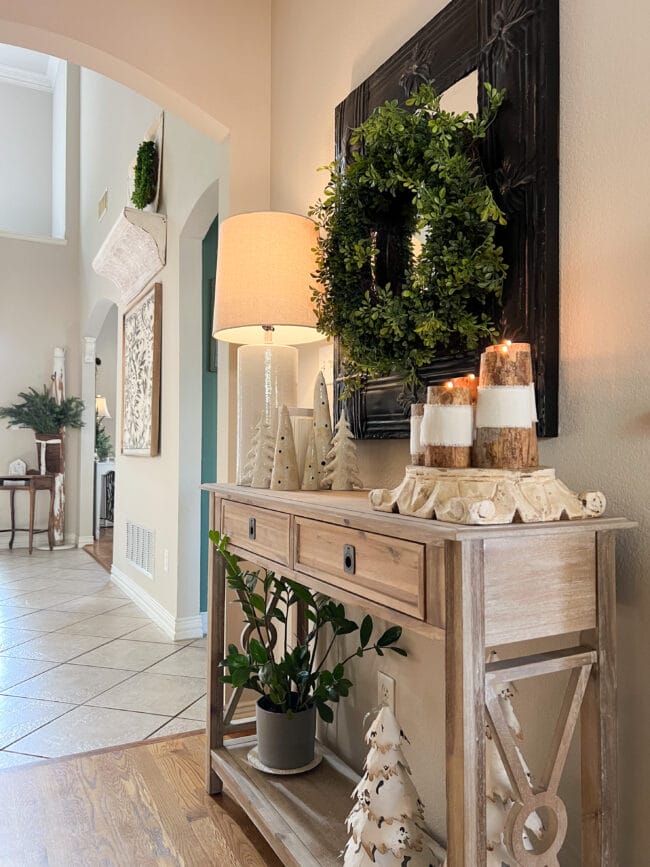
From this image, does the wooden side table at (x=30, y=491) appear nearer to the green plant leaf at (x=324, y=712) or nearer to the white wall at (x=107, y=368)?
the white wall at (x=107, y=368)

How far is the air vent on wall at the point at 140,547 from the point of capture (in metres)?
4.14

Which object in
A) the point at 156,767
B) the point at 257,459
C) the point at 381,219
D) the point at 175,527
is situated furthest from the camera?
the point at 175,527

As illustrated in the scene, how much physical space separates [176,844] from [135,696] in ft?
4.01

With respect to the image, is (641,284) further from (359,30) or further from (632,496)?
(359,30)

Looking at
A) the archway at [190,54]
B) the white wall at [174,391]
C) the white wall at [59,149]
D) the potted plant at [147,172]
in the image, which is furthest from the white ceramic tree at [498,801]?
the white wall at [59,149]

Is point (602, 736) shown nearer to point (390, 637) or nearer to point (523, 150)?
point (390, 637)

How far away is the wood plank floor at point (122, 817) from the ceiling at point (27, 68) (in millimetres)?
7929

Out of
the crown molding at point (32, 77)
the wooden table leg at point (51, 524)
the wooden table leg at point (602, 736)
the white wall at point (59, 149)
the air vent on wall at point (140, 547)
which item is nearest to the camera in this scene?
the wooden table leg at point (602, 736)

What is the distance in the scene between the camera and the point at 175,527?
3613 millimetres

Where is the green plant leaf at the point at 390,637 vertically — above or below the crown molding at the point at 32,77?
below

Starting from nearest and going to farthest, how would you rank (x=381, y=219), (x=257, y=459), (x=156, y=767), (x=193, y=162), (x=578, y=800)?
(x=578, y=800) < (x=381, y=219) < (x=257, y=459) < (x=156, y=767) < (x=193, y=162)

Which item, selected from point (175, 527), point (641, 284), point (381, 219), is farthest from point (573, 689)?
point (175, 527)

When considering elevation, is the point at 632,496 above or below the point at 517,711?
above

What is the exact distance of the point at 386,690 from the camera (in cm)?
168
